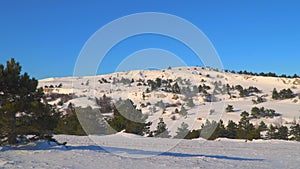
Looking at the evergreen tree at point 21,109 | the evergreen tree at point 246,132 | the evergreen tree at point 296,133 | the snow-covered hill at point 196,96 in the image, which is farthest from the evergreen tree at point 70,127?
the evergreen tree at point 296,133

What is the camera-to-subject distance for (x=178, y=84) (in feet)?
218

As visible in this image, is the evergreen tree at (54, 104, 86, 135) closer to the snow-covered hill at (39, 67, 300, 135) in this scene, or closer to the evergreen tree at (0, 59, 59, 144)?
the snow-covered hill at (39, 67, 300, 135)

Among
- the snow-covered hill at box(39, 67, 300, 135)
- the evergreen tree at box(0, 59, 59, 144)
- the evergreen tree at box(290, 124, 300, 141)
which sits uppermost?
the snow-covered hill at box(39, 67, 300, 135)

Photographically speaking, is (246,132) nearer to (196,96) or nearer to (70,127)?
(70,127)

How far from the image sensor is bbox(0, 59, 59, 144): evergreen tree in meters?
12.6

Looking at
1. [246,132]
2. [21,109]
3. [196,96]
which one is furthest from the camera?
[196,96]

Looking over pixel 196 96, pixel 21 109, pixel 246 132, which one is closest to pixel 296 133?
pixel 246 132

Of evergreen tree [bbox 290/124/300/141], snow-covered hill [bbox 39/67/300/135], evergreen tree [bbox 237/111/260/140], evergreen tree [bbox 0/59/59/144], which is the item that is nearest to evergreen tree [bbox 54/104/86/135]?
snow-covered hill [bbox 39/67/300/135]

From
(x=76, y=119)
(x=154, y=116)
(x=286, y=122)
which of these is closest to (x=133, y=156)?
(x=76, y=119)

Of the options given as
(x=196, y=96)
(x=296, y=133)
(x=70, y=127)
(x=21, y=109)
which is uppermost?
(x=196, y=96)

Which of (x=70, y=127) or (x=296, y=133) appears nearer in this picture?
(x=70, y=127)

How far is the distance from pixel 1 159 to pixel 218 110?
39289 millimetres

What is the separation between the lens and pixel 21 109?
1255 cm

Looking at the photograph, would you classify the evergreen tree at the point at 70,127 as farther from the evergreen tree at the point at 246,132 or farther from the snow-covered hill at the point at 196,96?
the evergreen tree at the point at 246,132
